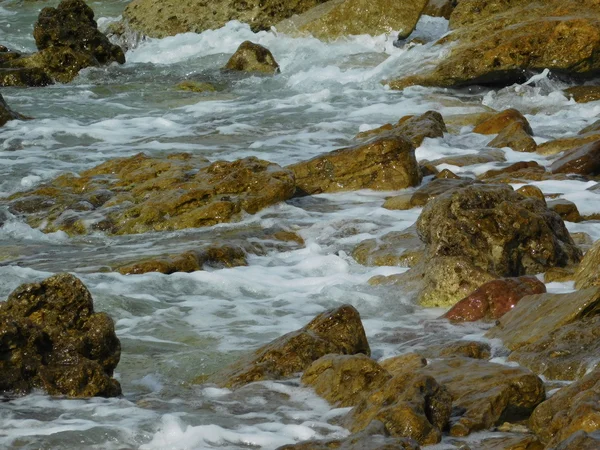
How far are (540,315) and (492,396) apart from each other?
4.21 ft

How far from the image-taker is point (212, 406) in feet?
15.1

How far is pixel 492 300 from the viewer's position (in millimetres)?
5910

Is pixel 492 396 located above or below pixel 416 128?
below

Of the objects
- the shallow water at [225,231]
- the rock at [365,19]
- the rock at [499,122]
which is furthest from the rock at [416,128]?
the rock at [365,19]

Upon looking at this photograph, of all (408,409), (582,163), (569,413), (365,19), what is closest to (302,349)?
(408,409)

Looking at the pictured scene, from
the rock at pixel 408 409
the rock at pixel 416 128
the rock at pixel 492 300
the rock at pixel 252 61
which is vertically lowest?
the rock at pixel 492 300

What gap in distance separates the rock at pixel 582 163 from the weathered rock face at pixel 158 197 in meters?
2.42

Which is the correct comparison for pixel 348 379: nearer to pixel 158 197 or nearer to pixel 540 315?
pixel 540 315

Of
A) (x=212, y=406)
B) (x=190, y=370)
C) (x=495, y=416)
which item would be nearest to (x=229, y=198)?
(x=190, y=370)

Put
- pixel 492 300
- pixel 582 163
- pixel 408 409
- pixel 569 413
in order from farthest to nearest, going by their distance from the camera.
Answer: pixel 582 163
pixel 492 300
pixel 408 409
pixel 569 413

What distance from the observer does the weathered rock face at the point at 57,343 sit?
181 inches

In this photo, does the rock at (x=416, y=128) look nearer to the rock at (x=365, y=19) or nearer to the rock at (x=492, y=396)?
the rock at (x=365, y=19)

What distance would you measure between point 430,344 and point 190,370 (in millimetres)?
1265

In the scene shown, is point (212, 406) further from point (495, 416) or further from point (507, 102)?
point (507, 102)
